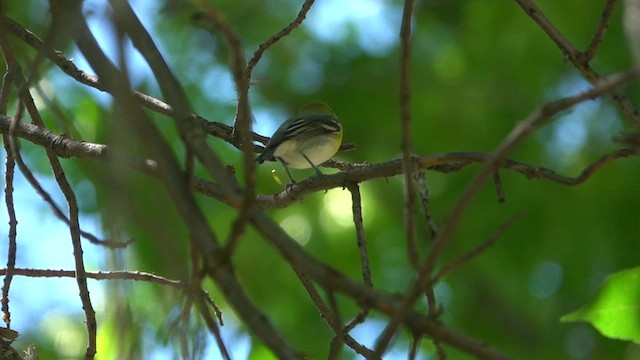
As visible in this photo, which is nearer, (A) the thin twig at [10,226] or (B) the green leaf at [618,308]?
(B) the green leaf at [618,308]

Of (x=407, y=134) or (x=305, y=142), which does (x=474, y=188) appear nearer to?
(x=407, y=134)

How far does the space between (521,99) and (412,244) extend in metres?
3.63

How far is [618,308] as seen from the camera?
1361 millimetres

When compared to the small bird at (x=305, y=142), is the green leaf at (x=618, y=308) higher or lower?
lower

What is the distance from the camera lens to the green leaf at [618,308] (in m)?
1.35

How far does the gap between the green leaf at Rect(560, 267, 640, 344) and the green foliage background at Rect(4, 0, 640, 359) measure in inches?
90.0

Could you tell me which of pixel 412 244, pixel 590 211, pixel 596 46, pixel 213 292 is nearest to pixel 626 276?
pixel 596 46

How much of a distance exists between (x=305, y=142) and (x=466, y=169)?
1.43m

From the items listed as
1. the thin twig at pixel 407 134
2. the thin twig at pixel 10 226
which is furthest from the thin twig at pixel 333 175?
the thin twig at pixel 407 134

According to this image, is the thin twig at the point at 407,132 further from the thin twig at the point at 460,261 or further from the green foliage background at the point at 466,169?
the green foliage background at the point at 466,169

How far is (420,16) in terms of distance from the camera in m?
5.02

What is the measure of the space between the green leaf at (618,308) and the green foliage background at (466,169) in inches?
90.0

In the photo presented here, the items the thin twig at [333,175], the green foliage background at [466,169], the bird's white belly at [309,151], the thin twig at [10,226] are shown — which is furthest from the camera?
the green foliage background at [466,169]

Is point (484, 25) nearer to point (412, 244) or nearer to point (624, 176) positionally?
point (624, 176)
